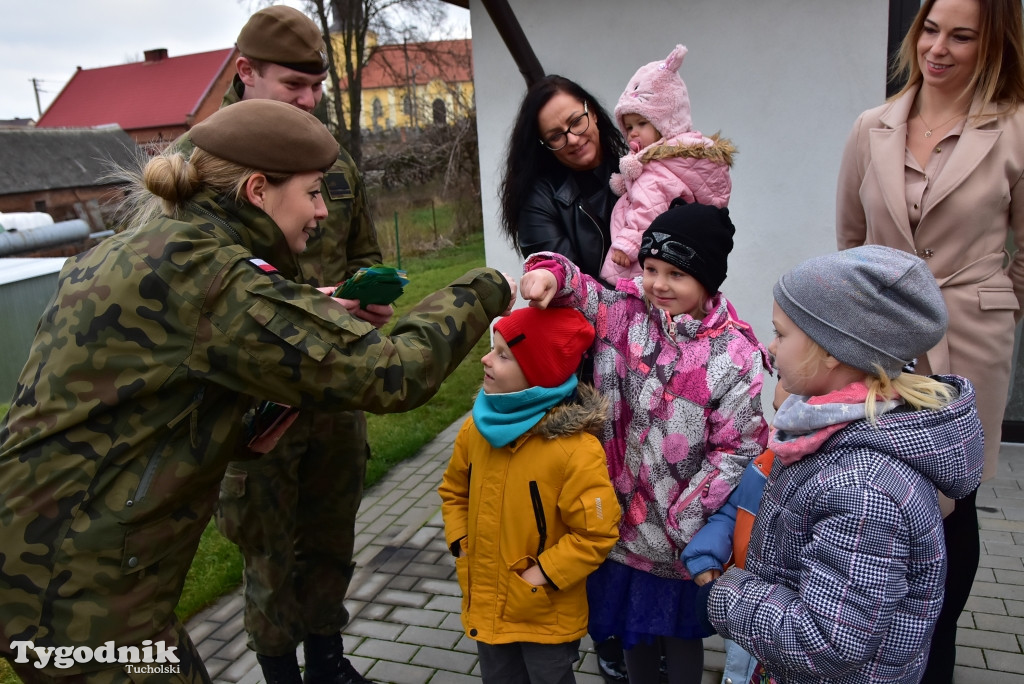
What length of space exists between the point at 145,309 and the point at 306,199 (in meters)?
0.45

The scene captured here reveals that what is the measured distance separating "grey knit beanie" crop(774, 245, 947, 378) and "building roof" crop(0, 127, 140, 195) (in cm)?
3694

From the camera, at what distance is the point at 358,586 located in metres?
3.86

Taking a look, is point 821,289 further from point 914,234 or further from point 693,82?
point 693,82

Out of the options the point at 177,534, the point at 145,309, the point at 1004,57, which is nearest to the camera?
the point at 145,309

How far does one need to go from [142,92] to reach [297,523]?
5461cm

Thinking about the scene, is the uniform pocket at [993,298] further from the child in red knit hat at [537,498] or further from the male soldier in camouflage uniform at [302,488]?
the male soldier in camouflage uniform at [302,488]

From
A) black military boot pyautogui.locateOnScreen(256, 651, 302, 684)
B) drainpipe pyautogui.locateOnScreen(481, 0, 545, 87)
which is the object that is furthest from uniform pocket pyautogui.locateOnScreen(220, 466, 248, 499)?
drainpipe pyautogui.locateOnScreen(481, 0, 545, 87)

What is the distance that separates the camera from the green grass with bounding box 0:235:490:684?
3803mm

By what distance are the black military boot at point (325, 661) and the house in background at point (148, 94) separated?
47627mm

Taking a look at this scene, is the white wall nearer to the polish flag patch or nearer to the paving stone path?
the paving stone path

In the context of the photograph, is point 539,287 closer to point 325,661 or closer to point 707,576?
point 707,576

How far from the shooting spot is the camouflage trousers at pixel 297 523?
269cm

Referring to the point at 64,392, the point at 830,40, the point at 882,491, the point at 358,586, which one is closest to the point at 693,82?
the point at 830,40

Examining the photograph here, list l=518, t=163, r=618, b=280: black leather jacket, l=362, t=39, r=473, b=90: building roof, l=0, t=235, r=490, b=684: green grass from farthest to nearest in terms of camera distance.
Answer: l=362, t=39, r=473, b=90: building roof
l=0, t=235, r=490, b=684: green grass
l=518, t=163, r=618, b=280: black leather jacket
